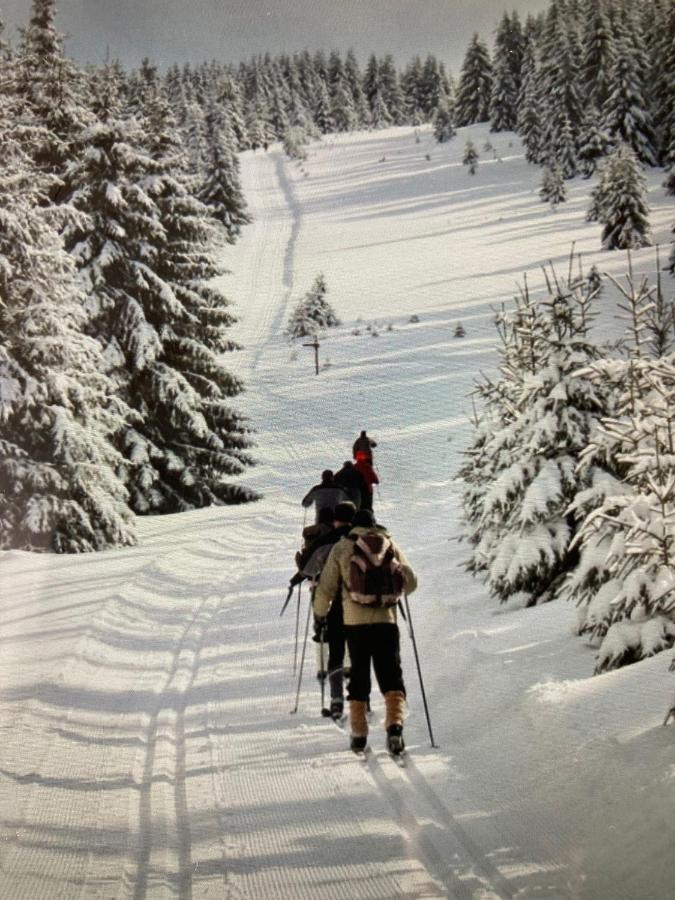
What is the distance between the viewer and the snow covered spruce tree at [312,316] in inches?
1512

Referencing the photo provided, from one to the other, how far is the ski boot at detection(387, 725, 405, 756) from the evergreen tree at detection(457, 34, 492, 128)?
3689 inches

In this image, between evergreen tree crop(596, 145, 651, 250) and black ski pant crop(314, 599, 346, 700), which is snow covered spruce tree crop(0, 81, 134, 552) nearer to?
black ski pant crop(314, 599, 346, 700)

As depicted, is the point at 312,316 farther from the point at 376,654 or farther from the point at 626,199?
the point at 376,654

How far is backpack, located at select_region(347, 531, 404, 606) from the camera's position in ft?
18.9

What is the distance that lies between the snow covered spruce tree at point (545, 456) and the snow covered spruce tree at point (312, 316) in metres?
29.3

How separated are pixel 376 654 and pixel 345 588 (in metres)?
0.57

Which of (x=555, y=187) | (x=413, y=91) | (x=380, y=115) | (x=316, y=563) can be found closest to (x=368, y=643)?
(x=316, y=563)

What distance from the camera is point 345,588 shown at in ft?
19.7

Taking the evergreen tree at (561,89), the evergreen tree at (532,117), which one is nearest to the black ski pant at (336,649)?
the evergreen tree at (561,89)

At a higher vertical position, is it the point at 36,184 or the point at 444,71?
the point at 444,71

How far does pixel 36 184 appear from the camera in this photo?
13.8 meters

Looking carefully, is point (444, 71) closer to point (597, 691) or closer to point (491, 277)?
point (491, 277)

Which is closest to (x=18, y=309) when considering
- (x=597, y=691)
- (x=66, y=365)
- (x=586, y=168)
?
(x=66, y=365)

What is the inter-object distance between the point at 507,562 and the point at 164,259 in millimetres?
13697
